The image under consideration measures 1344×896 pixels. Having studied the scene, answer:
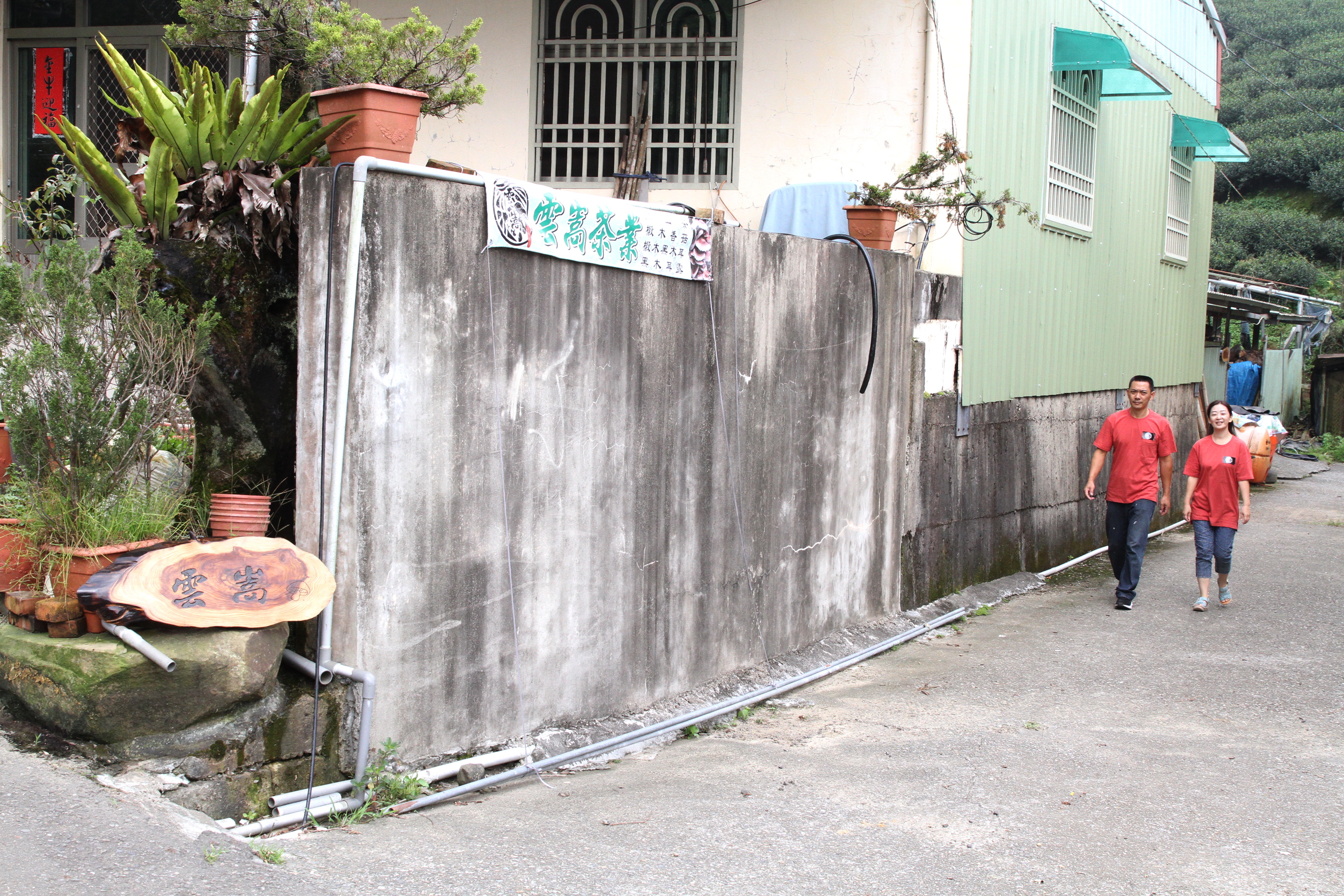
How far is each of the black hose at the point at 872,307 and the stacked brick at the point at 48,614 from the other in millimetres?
4814

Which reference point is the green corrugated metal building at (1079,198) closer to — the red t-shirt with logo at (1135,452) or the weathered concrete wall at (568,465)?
the red t-shirt with logo at (1135,452)

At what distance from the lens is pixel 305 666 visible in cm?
443

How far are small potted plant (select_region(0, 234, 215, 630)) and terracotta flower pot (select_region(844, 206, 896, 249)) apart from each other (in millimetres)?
4767

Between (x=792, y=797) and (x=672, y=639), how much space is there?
4.50 feet

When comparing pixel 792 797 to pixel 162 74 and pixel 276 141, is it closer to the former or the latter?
pixel 276 141

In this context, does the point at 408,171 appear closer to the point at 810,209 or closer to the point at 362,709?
the point at 362,709

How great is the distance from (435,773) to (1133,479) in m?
6.55

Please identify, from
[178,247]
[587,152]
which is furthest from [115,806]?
[587,152]

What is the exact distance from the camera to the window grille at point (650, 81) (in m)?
9.08

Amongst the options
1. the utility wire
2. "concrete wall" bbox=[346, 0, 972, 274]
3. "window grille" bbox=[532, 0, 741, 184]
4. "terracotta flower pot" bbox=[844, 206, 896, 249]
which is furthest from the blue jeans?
the utility wire

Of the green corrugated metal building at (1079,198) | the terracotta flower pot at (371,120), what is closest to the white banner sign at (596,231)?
the terracotta flower pot at (371,120)

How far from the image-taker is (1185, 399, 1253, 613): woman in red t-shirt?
29.1 feet

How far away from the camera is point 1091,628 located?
8.49 m

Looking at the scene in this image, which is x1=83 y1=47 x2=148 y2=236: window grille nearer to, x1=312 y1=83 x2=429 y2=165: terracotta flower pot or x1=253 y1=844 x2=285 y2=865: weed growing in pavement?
x1=312 y1=83 x2=429 y2=165: terracotta flower pot
